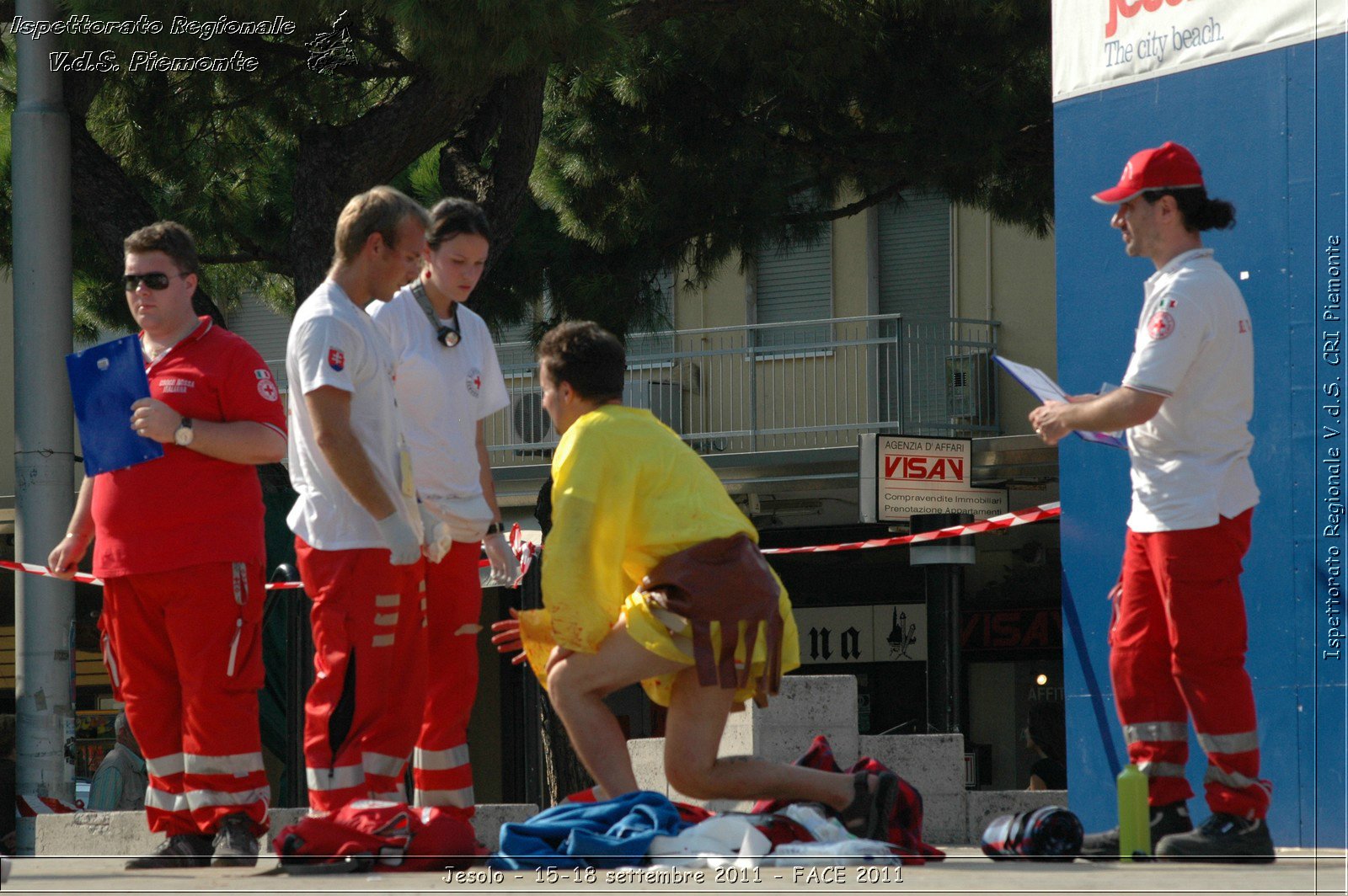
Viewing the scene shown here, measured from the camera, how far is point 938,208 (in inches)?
734

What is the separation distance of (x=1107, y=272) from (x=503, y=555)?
8.61 ft

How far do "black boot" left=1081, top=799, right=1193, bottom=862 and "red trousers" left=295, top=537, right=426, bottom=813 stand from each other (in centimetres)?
201

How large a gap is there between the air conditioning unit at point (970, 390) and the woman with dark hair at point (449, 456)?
39.6 ft

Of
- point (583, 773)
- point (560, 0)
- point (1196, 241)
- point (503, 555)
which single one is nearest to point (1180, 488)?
point (1196, 241)

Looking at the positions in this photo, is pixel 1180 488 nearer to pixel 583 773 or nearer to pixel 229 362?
pixel 229 362

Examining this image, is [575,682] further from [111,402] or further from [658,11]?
[658,11]

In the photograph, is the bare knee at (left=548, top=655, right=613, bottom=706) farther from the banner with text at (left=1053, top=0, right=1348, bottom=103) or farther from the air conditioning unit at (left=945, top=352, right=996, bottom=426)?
the air conditioning unit at (left=945, top=352, right=996, bottom=426)

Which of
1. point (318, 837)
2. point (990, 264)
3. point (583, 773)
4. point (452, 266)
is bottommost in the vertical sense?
point (583, 773)

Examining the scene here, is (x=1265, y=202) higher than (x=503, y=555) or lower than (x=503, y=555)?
higher

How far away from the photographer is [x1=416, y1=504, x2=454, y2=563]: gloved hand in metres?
5.59

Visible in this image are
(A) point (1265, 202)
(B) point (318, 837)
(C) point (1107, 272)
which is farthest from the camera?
(C) point (1107, 272)

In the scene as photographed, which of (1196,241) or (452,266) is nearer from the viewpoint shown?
(1196,241)

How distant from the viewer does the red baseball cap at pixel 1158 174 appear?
5.41m

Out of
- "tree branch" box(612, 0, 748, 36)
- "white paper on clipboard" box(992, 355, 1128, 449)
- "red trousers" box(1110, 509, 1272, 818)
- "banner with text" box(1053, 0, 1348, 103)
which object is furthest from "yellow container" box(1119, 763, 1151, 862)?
"tree branch" box(612, 0, 748, 36)
